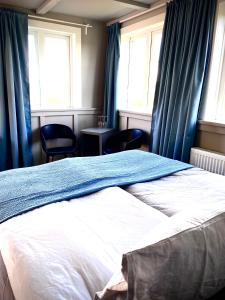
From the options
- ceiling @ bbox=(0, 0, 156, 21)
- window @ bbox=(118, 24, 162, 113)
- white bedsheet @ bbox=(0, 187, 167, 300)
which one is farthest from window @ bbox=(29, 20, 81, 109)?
white bedsheet @ bbox=(0, 187, 167, 300)

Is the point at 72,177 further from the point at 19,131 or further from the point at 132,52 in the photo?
the point at 132,52

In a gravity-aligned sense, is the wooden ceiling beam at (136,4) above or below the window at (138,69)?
above

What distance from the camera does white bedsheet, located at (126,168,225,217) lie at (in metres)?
1.45

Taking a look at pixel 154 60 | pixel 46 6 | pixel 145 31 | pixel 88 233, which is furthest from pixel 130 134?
pixel 88 233

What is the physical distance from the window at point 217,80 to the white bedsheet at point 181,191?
111 cm

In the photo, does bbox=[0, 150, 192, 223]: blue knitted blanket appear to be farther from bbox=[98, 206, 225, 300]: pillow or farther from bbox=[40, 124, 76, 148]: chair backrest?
bbox=[40, 124, 76, 148]: chair backrest

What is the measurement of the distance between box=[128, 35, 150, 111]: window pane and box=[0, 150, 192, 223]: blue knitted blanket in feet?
5.76

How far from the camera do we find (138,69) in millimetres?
3898

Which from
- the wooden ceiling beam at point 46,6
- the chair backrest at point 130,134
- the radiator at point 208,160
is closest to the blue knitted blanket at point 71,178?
the radiator at point 208,160

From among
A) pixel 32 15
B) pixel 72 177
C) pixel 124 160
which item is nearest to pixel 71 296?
pixel 72 177

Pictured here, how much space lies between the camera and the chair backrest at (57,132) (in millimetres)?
3809

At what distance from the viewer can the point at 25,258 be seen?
97 cm

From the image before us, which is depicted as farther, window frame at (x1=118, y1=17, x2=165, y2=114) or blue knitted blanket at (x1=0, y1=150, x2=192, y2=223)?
window frame at (x1=118, y1=17, x2=165, y2=114)

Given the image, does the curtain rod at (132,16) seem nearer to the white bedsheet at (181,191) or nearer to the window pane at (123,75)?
the window pane at (123,75)
